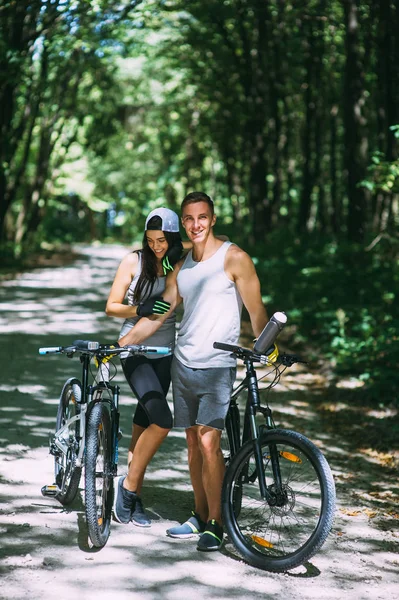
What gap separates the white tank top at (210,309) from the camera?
520 cm

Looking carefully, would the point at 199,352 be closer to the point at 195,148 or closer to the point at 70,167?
the point at 195,148

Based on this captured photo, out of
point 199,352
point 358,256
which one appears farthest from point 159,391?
point 358,256

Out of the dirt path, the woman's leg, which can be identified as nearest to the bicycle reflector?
the dirt path

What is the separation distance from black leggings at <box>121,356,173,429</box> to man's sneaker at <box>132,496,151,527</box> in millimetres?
546

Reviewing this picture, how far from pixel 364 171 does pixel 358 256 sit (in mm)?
1617

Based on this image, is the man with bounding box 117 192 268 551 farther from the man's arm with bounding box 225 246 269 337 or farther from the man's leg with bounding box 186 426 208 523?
the man's leg with bounding box 186 426 208 523

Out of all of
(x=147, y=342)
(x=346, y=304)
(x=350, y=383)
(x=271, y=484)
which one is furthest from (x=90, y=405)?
(x=346, y=304)

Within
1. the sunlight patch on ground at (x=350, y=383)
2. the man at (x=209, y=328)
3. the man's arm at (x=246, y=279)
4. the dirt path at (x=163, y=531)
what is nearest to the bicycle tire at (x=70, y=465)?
the dirt path at (x=163, y=531)

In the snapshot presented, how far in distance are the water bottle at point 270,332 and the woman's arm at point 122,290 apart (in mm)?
925

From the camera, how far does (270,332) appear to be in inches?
194

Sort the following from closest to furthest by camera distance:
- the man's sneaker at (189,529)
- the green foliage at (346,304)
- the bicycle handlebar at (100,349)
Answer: the bicycle handlebar at (100,349), the man's sneaker at (189,529), the green foliage at (346,304)

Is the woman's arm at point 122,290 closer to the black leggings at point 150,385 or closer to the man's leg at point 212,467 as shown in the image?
the black leggings at point 150,385

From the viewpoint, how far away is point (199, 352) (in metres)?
5.26

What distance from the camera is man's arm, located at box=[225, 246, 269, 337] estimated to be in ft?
16.9
